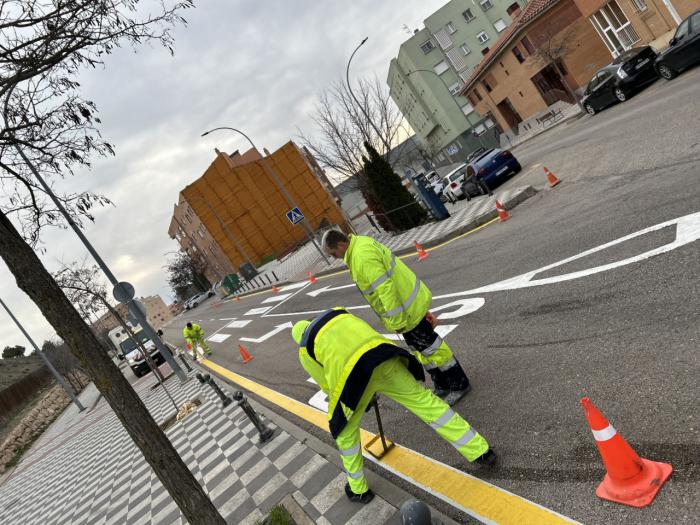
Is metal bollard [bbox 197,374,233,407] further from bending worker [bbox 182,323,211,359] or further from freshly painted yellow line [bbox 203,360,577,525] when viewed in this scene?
bending worker [bbox 182,323,211,359]

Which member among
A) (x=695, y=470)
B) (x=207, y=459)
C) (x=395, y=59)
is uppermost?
(x=395, y=59)

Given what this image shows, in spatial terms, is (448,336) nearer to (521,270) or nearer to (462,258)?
(521,270)

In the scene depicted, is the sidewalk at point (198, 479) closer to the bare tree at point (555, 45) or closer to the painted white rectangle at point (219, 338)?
the painted white rectangle at point (219, 338)

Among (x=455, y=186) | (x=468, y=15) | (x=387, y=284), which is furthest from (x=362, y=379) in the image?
(x=468, y=15)

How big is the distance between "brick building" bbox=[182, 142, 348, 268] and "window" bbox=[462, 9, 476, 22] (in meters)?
24.5

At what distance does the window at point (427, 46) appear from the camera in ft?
196

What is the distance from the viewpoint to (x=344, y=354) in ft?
12.1

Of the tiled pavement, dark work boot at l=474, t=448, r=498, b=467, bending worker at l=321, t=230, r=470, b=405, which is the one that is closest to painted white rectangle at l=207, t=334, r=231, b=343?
the tiled pavement

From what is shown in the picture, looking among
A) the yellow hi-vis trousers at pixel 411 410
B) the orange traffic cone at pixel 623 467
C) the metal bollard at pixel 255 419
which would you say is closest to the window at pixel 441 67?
the metal bollard at pixel 255 419

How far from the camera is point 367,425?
19.2ft

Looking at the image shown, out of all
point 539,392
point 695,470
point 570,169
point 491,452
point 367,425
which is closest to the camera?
point 695,470

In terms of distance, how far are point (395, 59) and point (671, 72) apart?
176 feet

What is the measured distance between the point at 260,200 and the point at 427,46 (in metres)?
27.0

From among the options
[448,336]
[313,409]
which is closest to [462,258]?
[448,336]
